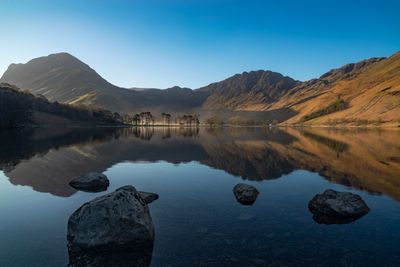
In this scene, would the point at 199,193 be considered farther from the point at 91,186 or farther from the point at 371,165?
the point at 371,165

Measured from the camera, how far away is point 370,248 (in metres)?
19.6

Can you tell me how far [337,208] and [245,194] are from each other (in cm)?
912

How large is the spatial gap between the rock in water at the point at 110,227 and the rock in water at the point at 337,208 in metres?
15.4

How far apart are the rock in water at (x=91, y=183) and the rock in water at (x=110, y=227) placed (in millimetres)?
16419

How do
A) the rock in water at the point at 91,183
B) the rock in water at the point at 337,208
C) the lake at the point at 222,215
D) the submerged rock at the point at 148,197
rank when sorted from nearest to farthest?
the lake at the point at 222,215 < the rock in water at the point at 337,208 < the submerged rock at the point at 148,197 < the rock in water at the point at 91,183

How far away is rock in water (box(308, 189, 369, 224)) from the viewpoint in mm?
25641

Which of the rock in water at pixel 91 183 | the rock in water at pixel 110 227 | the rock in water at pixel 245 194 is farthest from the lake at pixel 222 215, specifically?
the rock in water at pixel 110 227

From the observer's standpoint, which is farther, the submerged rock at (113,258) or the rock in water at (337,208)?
the rock in water at (337,208)

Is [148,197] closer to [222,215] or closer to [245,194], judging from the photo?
[222,215]

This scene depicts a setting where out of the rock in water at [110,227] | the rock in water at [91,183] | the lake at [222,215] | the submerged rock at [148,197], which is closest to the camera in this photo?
the lake at [222,215]

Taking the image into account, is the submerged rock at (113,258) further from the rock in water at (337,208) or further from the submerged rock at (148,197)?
the rock in water at (337,208)

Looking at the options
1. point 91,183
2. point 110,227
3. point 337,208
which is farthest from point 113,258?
point 91,183

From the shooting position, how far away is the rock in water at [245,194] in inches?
1210

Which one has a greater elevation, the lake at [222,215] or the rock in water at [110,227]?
the rock in water at [110,227]
